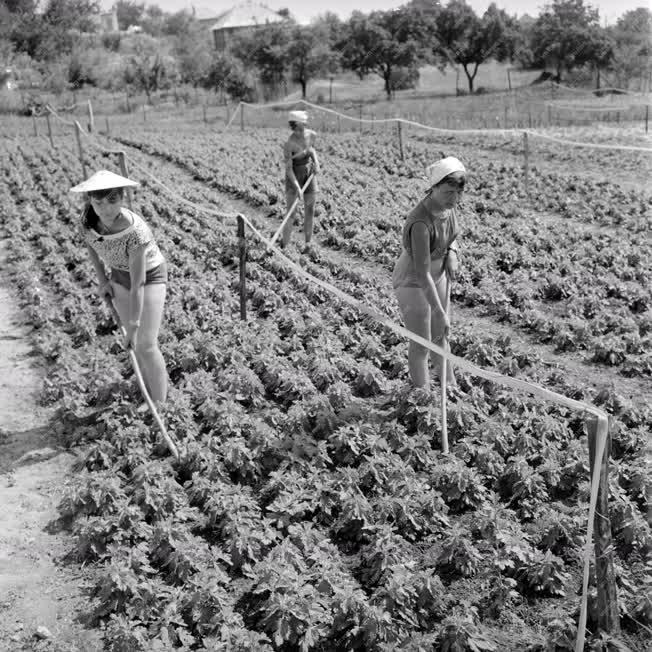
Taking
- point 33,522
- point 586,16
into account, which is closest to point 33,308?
point 33,522

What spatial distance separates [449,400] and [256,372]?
73.1 inches

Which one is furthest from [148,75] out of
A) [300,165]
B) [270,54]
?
[300,165]

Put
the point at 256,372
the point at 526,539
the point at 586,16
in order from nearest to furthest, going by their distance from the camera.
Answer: the point at 526,539 < the point at 256,372 < the point at 586,16

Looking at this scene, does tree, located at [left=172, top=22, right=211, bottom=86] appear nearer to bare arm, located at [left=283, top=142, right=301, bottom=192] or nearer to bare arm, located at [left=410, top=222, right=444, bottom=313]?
bare arm, located at [left=283, top=142, right=301, bottom=192]

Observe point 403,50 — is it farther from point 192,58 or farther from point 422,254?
point 422,254

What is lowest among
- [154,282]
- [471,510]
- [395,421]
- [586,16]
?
[471,510]

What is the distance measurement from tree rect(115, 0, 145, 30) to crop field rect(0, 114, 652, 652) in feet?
428

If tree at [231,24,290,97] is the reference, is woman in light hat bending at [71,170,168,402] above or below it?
below

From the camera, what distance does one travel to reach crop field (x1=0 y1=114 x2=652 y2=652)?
4.16 meters

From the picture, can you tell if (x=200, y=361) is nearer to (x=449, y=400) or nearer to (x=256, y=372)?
(x=256, y=372)

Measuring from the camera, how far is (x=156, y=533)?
468cm

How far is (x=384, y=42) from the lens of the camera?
4656 cm

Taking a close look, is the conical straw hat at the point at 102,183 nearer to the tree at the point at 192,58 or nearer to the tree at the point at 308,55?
the tree at the point at 308,55

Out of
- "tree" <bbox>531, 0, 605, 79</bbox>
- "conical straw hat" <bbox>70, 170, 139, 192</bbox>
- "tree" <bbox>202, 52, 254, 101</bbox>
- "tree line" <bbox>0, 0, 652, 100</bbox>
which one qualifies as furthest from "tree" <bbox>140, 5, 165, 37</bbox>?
"conical straw hat" <bbox>70, 170, 139, 192</bbox>
